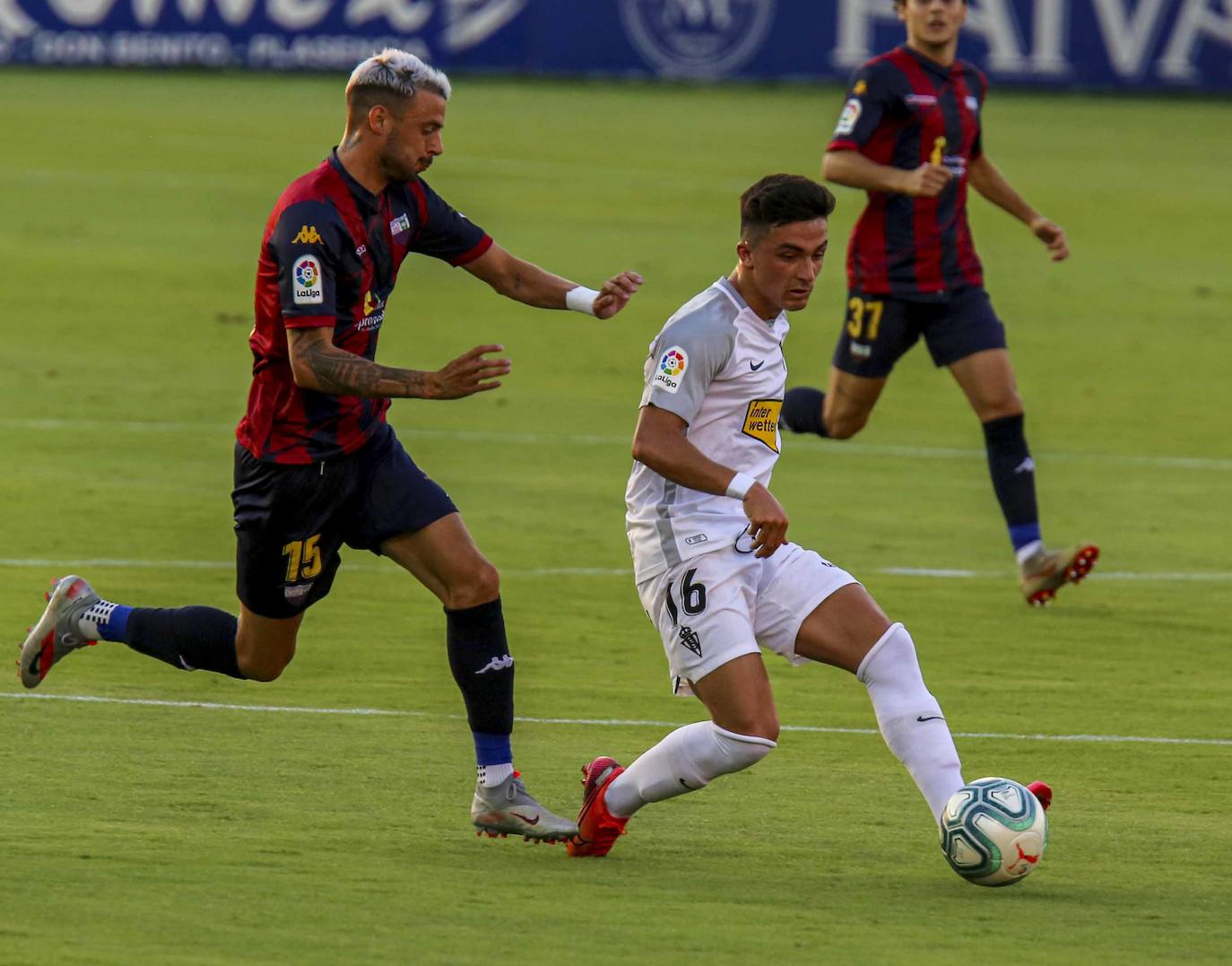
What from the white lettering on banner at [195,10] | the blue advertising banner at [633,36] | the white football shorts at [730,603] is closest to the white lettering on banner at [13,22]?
the blue advertising banner at [633,36]

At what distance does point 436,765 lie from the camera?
7664 millimetres

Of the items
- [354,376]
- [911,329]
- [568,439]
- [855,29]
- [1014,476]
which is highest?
[354,376]

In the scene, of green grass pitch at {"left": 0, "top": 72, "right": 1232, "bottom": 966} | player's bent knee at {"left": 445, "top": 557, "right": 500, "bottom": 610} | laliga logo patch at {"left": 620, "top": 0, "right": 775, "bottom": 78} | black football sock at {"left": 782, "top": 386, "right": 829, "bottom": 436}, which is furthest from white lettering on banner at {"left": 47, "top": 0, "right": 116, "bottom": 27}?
player's bent knee at {"left": 445, "top": 557, "right": 500, "bottom": 610}

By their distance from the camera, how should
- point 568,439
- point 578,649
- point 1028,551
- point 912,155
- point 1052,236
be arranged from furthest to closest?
point 568,439
point 1052,236
point 912,155
point 1028,551
point 578,649

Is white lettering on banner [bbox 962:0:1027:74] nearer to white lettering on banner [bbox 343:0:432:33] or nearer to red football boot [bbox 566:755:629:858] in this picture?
white lettering on banner [bbox 343:0:432:33]

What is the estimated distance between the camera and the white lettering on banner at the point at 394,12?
36.1 m

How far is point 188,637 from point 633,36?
97.9 feet

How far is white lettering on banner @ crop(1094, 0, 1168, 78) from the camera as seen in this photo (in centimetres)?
3538

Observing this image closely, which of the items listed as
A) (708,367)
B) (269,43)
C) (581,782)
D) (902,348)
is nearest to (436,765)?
(581,782)

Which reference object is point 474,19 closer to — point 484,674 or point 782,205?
point 484,674

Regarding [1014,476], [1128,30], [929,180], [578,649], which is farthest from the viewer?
[1128,30]

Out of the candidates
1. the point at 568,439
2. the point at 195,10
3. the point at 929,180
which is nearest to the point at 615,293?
the point at 929,180

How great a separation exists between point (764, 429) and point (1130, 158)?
25178 millimetres

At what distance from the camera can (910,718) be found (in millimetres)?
6535
